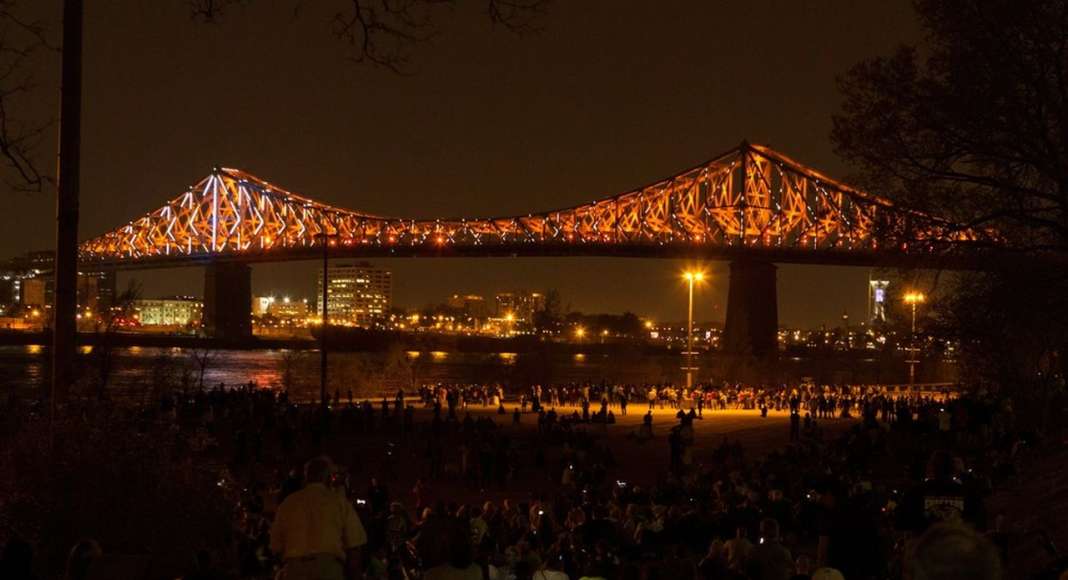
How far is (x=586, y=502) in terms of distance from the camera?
12609mm

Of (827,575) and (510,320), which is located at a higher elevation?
(827,575)

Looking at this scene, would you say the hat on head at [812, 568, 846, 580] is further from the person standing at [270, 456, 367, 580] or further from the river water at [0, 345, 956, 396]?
the river water at [0, 345, 956, 396]

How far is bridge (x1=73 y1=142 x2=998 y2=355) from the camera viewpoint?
247 ft

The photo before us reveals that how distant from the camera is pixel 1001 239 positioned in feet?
38.2

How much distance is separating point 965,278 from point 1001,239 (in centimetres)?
147

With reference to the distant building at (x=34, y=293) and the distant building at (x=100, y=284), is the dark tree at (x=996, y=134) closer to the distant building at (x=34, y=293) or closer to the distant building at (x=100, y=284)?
the distant building at (x=34, y=293)

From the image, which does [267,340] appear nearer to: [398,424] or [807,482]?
[398,424]

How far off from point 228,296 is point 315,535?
89015mm

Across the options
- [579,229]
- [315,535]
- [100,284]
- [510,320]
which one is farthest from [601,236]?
[315,535]

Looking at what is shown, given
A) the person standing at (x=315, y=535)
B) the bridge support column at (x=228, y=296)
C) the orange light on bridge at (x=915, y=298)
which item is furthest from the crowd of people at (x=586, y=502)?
the bridge support column at (x=228, y=296)

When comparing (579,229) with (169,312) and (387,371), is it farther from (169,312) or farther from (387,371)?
(169,312)

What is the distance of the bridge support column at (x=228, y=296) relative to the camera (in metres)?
88.6

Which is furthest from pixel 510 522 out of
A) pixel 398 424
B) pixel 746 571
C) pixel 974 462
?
pixel 398 424

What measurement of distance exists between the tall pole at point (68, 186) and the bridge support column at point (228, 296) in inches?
3297
